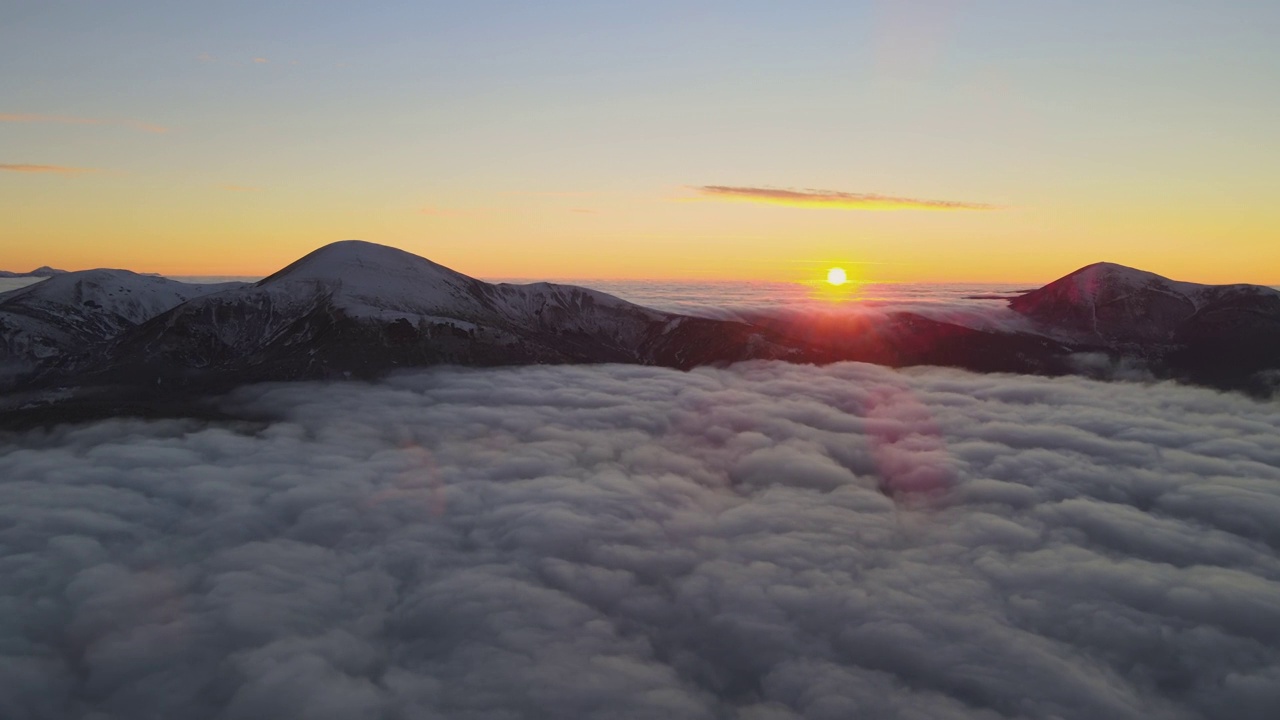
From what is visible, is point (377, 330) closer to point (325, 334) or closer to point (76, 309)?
point (325, 334)

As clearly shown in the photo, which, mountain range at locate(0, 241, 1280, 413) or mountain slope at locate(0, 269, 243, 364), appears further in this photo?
mountain slope at locate(0, 269, 243, 364)

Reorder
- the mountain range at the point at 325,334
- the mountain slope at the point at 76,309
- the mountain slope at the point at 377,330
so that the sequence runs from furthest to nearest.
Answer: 1. the mountain slope at the point at 76,309
2. the mountain slope at the point at 377,330
3. the mountain range at the point at 325,334

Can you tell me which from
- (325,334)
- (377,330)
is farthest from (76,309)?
(377,330)

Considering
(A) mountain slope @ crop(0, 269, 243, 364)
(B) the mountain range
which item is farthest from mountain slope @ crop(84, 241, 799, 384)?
(A) mountain slope @ crop(0, 269, 243, 364)

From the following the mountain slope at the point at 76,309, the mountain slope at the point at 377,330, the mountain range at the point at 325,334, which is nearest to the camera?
the mountain range at the point at 325,334

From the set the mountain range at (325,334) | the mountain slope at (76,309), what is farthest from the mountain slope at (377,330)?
the mountain slope at (76,309)

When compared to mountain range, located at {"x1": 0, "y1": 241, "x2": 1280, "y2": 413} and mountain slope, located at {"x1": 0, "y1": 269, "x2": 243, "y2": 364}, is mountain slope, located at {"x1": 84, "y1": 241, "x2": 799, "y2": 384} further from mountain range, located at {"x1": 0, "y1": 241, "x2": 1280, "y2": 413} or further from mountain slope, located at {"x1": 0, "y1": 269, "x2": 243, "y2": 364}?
mountain slope, located at {"x1": 0, "y1": 269, "x2": 243, "y2": 364}

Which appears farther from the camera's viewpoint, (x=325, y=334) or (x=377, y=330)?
(x=377, y=330)

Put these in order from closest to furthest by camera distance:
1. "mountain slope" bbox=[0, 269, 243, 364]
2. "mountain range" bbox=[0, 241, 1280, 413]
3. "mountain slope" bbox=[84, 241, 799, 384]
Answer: "mountain range" bbox=[0, 241, 1280, 413] → "mountain slope" bbox=[84, 241, 799, 384] → "mountain slope" bbox=[0, 269, 243, 364]

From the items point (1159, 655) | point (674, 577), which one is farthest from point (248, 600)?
point (1159, 655)

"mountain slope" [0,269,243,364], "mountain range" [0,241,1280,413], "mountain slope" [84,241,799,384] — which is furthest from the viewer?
"mountain slope" [0,269,243,364]

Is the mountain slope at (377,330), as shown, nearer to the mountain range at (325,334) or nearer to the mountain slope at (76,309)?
the mountain range at (325,334)

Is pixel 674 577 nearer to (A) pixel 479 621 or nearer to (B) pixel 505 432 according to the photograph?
(A) pixel 479 621
